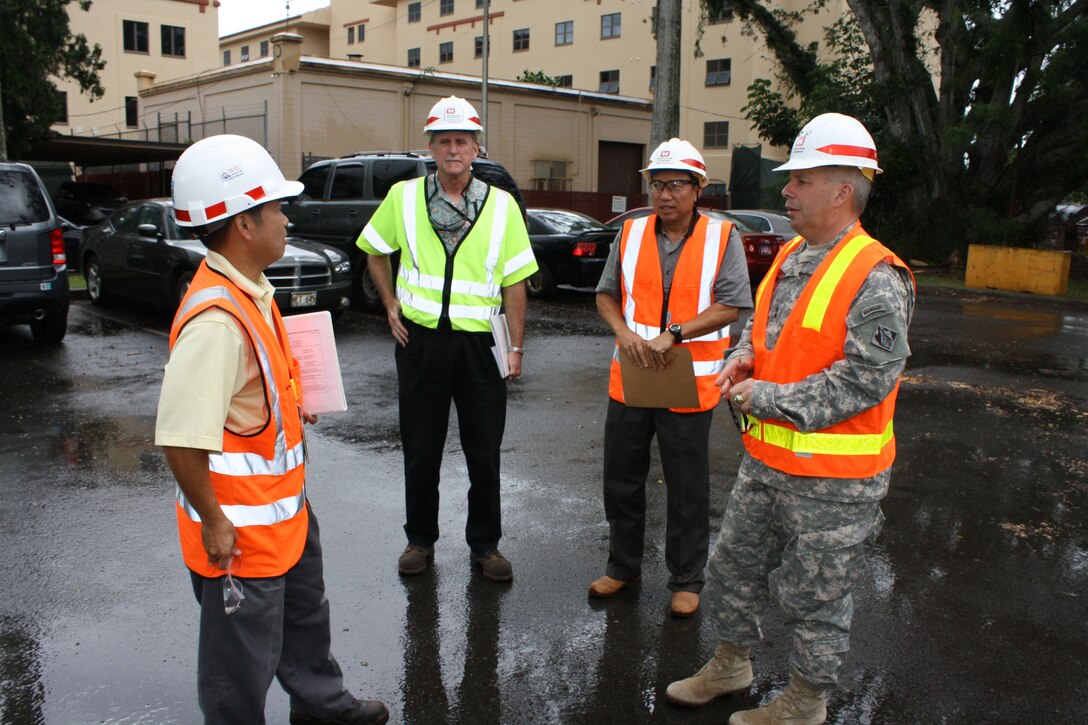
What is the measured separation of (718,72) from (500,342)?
40047 mm

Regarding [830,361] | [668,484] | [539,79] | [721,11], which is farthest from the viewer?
[539,79]

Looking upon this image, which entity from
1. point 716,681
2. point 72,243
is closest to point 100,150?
point 72,243

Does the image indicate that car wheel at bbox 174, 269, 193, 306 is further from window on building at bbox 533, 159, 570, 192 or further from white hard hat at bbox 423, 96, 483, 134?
window on building at bbox 533, 159, 570, 192

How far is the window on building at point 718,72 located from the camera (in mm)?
41156

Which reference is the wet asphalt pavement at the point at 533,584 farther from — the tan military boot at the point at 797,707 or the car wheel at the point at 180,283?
the car wheel at the point at 180,283

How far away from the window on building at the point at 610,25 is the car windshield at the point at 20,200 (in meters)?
39.7

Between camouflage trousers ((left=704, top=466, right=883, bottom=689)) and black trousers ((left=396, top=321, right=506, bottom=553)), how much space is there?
4.83 feet

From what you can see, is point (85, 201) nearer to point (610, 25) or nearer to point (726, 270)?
point (726, 270)

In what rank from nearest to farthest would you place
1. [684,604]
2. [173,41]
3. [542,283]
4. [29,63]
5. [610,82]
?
[684,604]
[542,283]
[29,63]
[610,82]
[173,41]

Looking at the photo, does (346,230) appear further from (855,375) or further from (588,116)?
(588,116)

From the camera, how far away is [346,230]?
1310 centimetres

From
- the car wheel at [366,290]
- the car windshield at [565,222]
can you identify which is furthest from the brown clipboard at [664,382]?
the car windshield at [565,222]

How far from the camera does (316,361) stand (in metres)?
3.07

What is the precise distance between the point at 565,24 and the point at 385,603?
47284mm
